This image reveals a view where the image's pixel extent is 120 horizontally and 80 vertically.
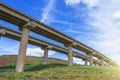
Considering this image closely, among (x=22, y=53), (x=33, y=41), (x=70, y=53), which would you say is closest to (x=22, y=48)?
(x=22, y=53)

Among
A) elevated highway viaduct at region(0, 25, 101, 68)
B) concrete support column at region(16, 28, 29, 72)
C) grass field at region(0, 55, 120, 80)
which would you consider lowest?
grass field at region(0, 55, 120, 80)

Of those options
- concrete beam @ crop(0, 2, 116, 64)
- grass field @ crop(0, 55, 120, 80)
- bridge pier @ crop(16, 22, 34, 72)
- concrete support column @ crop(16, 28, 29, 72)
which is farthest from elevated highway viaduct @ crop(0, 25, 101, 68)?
grass field @ crop(0, 55, 120, 80)

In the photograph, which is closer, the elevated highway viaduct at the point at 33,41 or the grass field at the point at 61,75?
the grass field at the point at 61,75

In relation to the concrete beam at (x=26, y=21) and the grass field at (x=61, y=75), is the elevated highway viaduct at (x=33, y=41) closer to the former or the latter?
the concrete beam at (x=26, y=21)

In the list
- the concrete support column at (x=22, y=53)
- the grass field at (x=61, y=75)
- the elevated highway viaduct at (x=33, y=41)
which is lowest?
the grass field at (x=61, y=75)

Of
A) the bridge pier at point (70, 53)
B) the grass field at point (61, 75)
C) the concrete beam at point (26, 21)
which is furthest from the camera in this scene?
the bridge pier at point (70, 53)

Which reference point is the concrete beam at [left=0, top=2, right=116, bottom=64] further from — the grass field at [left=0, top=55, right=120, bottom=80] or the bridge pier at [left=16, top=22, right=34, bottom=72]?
the grass field at [left=0, top=55, right=120, bottom=80]

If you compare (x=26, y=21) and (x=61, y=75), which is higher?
(x=26, y=21)

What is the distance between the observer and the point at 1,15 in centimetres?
3828

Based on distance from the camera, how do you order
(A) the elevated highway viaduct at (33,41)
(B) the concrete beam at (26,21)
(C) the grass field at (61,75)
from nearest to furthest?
(C) the grass field at (61,75)
(B) the concrete beam at (26,21)
(A) the elevated highway viaduct at (33,41)

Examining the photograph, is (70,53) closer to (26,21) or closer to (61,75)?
(26,21)

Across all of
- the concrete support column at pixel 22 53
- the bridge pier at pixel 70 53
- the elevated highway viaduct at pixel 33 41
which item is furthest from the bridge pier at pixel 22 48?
the bridge pier at pixel 70 53

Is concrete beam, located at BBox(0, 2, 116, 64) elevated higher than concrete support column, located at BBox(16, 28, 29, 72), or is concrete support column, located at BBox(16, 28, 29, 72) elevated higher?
concrete beam, located at BBox(0, 2, 116, 64)

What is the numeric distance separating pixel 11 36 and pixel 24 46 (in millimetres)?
15477
